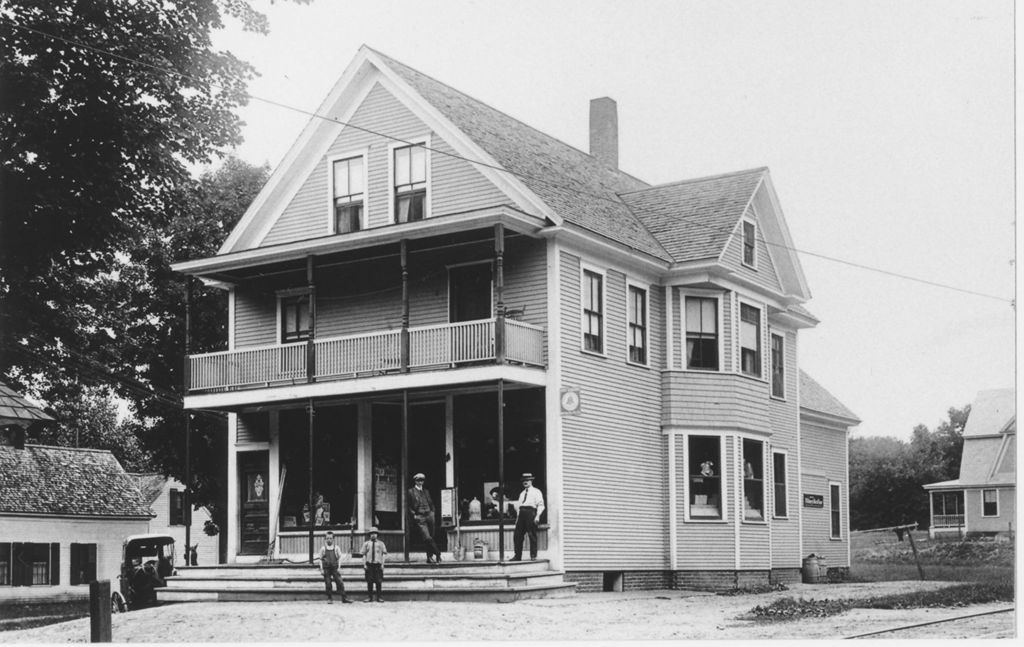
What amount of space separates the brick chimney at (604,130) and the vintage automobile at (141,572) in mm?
14958

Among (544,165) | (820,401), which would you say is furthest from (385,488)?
(820,401)

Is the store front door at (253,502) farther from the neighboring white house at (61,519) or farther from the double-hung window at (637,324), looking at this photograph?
the neighboring white house at (61,519)

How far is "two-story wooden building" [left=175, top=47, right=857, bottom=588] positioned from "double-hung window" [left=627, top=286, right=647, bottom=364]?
45mm

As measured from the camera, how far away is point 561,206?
27562 mm

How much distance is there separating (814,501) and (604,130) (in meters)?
11.4

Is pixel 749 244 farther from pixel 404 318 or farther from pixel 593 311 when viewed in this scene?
pixel 404 318

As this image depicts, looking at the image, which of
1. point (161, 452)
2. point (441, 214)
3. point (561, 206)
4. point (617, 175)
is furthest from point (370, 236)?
point (161, 452)

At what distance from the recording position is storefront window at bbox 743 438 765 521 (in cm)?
3030

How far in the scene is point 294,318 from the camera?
99.3 feet

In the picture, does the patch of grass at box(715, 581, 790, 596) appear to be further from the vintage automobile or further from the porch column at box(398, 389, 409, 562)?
the vintage automobile

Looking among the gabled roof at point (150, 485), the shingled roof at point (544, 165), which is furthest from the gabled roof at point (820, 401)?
the gabled roof at point (150, 485)

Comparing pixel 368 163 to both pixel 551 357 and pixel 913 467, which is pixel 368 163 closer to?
pixel 551 357

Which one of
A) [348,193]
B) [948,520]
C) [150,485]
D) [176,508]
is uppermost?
[348,193]

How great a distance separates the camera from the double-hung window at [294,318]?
1182 inches
